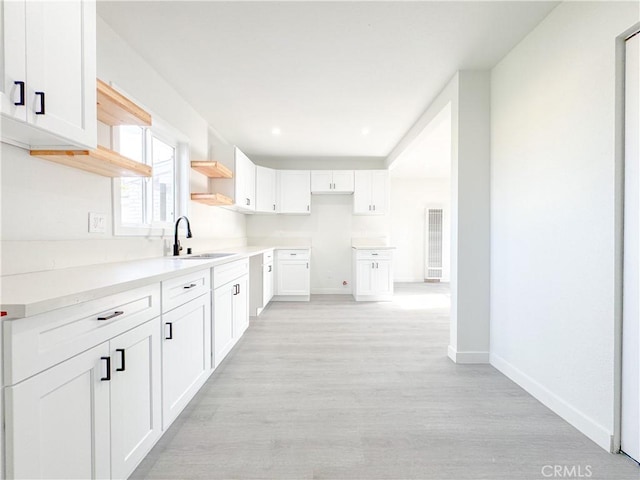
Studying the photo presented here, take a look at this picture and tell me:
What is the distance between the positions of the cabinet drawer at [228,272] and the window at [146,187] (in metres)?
0.64

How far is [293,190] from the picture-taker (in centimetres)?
556

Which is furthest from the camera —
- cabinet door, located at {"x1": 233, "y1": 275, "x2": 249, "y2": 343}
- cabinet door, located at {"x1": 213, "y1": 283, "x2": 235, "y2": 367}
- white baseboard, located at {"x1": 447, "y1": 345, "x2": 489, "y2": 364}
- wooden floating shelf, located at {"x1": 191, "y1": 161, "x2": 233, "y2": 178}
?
wooden floating shelf, located at {"x1": 191, "y1": 161, "x2": 233, "y2": 178}

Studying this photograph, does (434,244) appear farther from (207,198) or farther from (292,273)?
(207,198)

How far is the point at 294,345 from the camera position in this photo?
3.09m

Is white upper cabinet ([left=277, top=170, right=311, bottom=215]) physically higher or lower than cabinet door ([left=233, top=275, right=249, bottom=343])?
higher

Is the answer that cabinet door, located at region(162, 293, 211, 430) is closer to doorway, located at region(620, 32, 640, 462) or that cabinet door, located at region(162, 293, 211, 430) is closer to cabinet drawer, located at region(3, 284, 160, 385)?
cabinet drawer, located at region(3, 284, 160, 385)

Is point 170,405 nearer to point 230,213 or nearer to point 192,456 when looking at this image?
point 192,456

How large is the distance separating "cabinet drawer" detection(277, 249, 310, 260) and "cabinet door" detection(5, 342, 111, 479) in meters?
3.98

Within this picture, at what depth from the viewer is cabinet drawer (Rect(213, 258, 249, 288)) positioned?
2354 mm

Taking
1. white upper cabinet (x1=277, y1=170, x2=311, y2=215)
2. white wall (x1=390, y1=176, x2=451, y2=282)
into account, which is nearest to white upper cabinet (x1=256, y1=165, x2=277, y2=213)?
white upper cabinet (x1=277, y1=170, x2=311, y2=215)

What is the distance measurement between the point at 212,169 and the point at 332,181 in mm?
2624

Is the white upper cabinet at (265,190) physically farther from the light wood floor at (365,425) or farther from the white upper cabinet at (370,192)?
the light wood floor at (365,425)

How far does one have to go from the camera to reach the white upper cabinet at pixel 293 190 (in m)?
5.55

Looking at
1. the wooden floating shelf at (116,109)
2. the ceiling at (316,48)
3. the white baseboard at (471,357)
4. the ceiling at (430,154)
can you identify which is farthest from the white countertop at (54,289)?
the ceiling at (430,154)
